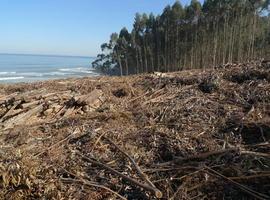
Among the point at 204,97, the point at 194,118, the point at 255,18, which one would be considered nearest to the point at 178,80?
the point at 204,97

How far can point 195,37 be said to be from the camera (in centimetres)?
5434

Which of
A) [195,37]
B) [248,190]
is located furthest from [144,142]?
[195,37]

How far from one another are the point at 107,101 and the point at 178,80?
1670mm

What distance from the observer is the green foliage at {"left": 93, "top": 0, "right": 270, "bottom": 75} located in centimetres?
4791

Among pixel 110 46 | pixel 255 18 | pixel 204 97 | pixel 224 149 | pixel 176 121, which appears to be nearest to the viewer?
pixel 224 149

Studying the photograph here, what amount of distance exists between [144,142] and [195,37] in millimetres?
50603

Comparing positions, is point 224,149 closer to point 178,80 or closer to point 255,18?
point 178,80

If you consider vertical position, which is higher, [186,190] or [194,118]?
[194,118]

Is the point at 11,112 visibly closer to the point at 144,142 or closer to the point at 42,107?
the point at 42,107

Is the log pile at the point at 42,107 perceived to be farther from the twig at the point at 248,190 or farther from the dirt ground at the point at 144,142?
the twig at the point at 248,190

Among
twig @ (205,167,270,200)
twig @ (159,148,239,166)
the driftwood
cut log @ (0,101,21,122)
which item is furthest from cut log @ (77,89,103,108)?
twig @ (205,167,270,200)

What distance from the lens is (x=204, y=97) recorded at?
22.5ft

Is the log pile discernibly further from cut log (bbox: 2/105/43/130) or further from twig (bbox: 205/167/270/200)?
twig (bbox: 205/167/270/200)

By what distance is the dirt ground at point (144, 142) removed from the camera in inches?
163
